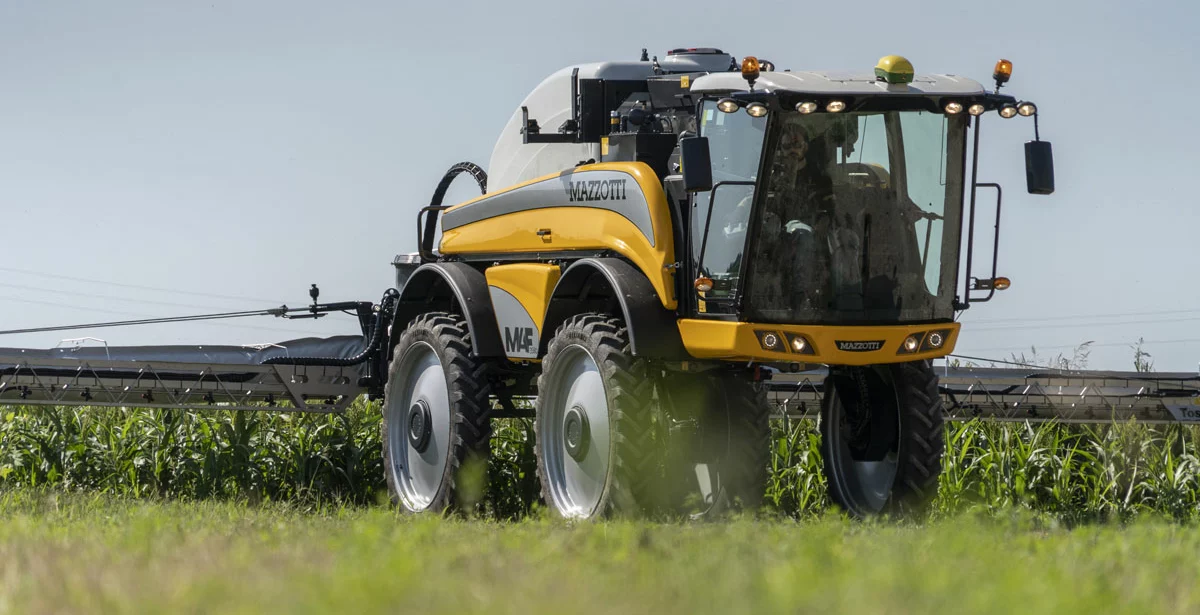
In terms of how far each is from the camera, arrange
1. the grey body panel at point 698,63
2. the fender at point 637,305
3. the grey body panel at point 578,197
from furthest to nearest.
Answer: the grey body panel at point 698,63 < the grey body panel at point 578,197 < the fender at point 637,305

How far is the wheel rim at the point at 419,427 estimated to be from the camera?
37.0 ft

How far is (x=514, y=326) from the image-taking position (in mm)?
10438

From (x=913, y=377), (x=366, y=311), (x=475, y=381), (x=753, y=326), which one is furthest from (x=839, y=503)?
(x=366, y=311)

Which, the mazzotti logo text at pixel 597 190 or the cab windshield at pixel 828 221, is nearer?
the cab windshield at pixel 828 221

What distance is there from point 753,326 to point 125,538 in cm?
367

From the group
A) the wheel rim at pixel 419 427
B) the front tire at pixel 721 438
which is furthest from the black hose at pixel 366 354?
the front tire at pixel 721 438

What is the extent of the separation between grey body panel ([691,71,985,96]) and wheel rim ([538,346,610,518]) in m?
1.93

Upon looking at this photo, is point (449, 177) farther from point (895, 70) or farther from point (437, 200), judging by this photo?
point (895, 70)

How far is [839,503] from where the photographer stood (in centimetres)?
988

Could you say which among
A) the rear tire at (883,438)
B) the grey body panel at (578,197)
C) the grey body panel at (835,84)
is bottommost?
the rear tire at (883,438)

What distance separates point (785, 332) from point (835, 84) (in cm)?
151

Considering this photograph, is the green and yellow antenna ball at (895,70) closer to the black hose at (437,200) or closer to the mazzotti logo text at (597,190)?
the mazzotti logo text at (597,190)

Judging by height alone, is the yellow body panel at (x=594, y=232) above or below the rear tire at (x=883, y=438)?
above

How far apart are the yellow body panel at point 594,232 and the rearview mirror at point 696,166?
907mm
